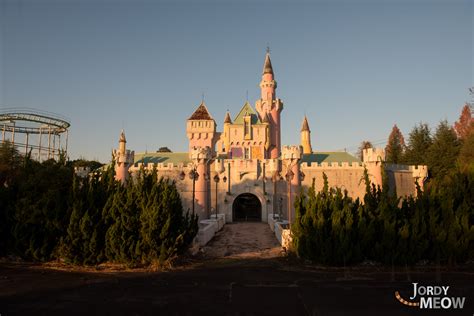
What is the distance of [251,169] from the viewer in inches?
1524

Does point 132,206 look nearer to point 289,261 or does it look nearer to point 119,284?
point 119,284

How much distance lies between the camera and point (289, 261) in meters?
14.6

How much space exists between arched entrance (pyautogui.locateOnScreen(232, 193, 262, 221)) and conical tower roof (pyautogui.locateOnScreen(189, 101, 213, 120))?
14188 millimetres

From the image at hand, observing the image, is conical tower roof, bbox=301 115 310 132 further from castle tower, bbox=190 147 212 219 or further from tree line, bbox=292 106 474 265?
tree line, bbox=292 106 474 265

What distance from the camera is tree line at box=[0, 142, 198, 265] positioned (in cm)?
1337

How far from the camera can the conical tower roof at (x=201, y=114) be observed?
160 feet

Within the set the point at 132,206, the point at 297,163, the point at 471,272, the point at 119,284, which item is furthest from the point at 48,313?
the point at 297,163

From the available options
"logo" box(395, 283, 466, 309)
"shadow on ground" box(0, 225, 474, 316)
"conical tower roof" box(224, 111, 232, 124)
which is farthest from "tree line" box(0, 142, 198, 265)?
"conical tower roof" box(224, 111, 232, 124)

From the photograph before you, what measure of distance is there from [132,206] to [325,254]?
26.7ft

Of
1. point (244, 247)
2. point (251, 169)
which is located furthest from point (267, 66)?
point (244, 247)

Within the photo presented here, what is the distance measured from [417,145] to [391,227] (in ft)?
146

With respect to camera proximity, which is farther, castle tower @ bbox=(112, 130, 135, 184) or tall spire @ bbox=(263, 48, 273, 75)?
tall spire @ bbox=(263, 48, 273, 75)

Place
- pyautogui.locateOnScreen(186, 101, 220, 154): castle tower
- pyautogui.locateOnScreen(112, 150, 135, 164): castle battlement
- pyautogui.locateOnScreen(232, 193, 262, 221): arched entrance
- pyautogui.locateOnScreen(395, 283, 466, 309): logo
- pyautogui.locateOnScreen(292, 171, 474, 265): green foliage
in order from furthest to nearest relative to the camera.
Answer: pyautogui.locateOnScreen(186, 101, 220, 154): castle tower < pyautogui.locateOnScreen(232, 193, 262, 221): arched entrance < pyautogui.locateOnScreen(112, 150, 135, 164): castle battlement < pyautogui.locateOnScreen(292, 171, 474, 265): green foliage < pyautogui.locateOnScreen(395, 283, 466, 309): logo

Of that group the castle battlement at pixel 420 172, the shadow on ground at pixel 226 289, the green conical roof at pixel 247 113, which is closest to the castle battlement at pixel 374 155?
the castle battlement at pixel 420 172
